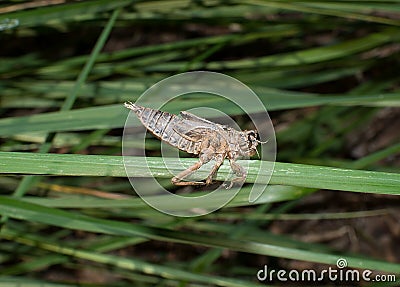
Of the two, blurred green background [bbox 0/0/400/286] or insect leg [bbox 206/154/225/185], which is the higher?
blurred green background [bbox 0/0/400/286]

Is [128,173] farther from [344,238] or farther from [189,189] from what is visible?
[344,238]

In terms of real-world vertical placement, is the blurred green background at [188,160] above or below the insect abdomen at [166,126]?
above

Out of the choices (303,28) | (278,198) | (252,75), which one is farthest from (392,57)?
(278,198)

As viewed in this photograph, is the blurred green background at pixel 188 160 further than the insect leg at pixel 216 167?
Yes

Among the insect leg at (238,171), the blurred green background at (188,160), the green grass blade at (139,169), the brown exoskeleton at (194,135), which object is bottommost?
the green grass blade at (139,169)
